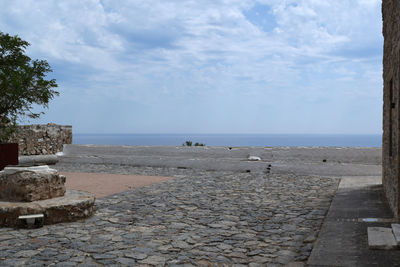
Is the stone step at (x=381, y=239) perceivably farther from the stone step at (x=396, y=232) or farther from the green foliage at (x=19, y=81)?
the green foliage at (x=19, y=81)

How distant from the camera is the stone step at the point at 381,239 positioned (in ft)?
13.5

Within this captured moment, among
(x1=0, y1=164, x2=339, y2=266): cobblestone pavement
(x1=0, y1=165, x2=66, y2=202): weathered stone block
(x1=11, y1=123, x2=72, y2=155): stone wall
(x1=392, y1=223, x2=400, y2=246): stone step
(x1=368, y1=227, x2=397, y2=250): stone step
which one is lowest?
(x1=0, y1=164, x2=339, y2=266): cobblestone pavement

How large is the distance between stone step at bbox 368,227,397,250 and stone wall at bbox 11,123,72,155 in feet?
45.0

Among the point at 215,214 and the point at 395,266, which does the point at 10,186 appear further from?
the point at 395,266

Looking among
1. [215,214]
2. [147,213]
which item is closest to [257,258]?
[215,214]

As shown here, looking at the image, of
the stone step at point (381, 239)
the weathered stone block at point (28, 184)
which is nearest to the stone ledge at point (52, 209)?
the weathered stone block at point (28, 184)

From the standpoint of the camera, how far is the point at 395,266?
3.59 meters

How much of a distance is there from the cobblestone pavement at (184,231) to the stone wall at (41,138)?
856cm

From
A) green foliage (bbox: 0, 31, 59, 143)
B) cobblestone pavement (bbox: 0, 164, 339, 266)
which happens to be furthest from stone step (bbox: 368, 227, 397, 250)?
green foliage (bbox: 0, 31, 59, 143)

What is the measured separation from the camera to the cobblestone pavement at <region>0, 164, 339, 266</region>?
4164 millimetres

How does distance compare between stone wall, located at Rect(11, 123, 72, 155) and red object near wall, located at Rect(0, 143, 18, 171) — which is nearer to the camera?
red object near wall, located at Rect(0, 143, 18, 171)

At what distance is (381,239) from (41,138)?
14.6 metres

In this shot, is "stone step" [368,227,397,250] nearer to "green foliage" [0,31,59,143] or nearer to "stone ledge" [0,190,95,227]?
"stone ledge" [0,190,95,227]

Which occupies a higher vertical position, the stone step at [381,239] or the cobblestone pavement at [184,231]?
the stone step at [381,239]
